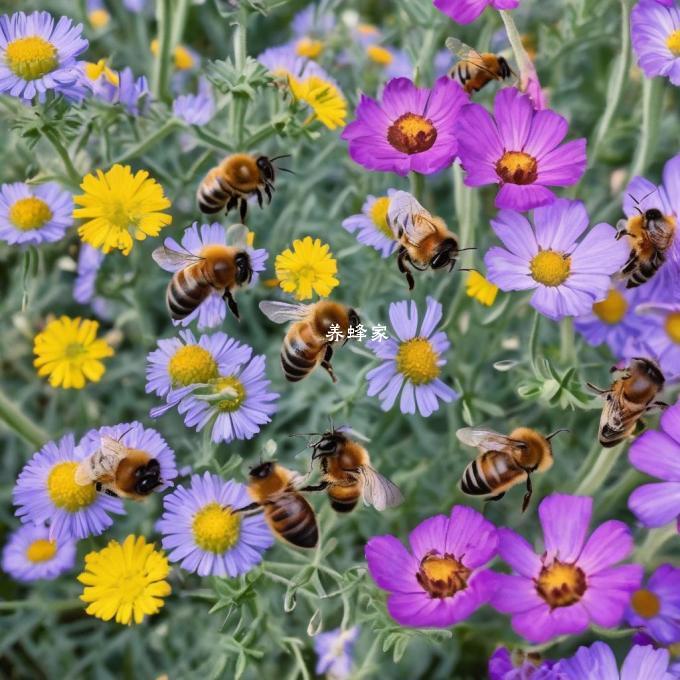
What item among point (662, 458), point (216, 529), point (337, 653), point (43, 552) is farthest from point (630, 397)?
point (43, 552)

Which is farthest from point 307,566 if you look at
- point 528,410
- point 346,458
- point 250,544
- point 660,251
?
point 528,410

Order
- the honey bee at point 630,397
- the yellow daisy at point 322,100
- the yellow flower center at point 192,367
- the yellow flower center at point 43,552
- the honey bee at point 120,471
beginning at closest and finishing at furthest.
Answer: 1. the honey bee at point 630,397
2. the honey bee at point 120,471
3. the yellow flower center at point 192,367
4. the yellow daisy at point 322,100
5. the yellow flower center at point 43,552

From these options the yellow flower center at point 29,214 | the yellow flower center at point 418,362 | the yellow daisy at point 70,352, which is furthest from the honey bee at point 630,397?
the yellow flower center at point 29,214

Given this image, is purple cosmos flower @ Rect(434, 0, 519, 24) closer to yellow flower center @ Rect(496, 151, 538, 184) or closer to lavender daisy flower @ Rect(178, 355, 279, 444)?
yellow flower center @ Rect(496, 151, 538, 184)

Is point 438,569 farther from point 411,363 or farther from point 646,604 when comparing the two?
point 646,604

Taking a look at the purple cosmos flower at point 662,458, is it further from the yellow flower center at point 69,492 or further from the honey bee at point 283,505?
the yellow flower center at point 69,492

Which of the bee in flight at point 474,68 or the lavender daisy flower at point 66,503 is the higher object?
the bee in flight at point 474,68

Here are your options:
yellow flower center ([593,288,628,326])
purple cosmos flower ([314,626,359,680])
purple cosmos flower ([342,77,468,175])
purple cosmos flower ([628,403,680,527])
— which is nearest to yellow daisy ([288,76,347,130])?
purple cosmos flower ([342,77,468,175])
